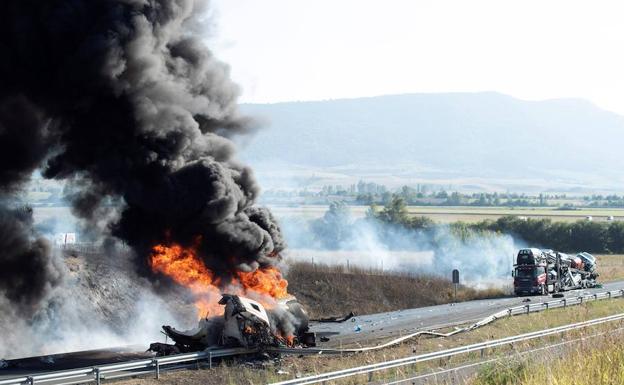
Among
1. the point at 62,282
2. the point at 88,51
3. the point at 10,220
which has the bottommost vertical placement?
the point at 62,282

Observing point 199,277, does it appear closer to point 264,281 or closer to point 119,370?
point 264,281

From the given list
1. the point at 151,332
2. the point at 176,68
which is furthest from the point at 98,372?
the point at 151,332

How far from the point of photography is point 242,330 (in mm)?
33375

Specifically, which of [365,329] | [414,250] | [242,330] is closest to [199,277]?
[242,330]

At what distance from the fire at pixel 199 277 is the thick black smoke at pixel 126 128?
466 millimetres

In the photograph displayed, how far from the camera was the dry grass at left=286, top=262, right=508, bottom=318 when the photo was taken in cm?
5766

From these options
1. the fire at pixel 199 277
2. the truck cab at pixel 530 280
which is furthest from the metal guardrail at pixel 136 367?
the truck cab at pixel 530 280

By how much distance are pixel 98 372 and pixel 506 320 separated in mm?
24002

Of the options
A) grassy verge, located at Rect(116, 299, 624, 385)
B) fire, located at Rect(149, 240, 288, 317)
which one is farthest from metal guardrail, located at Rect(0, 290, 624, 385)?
fire, located at Rect(149, 240, 288, 317)

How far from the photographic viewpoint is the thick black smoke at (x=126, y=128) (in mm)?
35656

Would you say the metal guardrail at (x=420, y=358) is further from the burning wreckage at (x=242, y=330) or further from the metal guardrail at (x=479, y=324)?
the burning wreckage at (x=242, y=330)

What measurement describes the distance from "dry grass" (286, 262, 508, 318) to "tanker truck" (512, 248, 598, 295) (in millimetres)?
2215

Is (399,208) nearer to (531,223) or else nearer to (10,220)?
(531,223)

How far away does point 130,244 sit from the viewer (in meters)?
38.2
